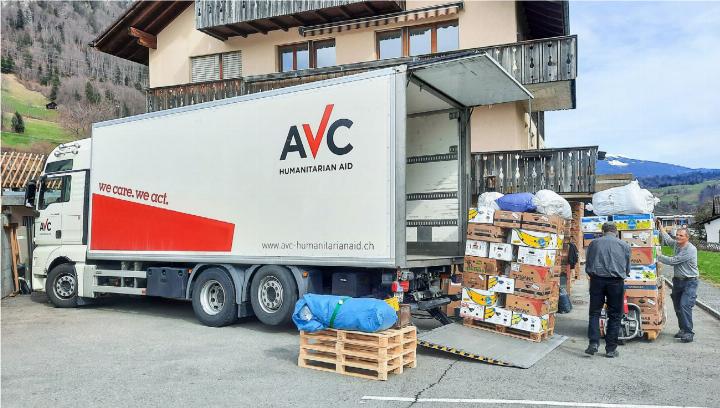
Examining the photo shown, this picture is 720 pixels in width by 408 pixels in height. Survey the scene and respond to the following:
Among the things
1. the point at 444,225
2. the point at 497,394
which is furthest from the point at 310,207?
the point at 497,394

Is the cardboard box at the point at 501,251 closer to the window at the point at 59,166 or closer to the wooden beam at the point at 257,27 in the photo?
the window at the point at 59,166

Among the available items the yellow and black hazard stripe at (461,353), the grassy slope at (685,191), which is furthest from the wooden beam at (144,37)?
the grassy slope at (685,191)

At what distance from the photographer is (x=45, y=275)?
1254 cm

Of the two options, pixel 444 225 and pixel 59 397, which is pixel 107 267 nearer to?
pixel 59 397

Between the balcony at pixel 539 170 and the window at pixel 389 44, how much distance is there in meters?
4.53

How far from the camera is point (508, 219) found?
28.2 feet

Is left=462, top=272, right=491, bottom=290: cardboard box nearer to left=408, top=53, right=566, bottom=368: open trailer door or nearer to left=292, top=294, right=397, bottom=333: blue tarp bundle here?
left=408, top=53, right=566, bottom=368: open trailer door

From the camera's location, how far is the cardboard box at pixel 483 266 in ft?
28.5

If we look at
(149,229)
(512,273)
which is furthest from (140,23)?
(512,273)

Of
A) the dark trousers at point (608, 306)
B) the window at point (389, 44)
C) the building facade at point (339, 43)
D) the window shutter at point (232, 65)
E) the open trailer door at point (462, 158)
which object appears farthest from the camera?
the window shutter at point (232, 65)

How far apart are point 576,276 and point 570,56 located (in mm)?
Answer: 6076

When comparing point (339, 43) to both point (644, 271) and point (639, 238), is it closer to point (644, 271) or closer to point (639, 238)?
point (639, 238)

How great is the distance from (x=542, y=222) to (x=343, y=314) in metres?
3.30

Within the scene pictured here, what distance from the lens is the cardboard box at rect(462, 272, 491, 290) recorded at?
8737 mm
